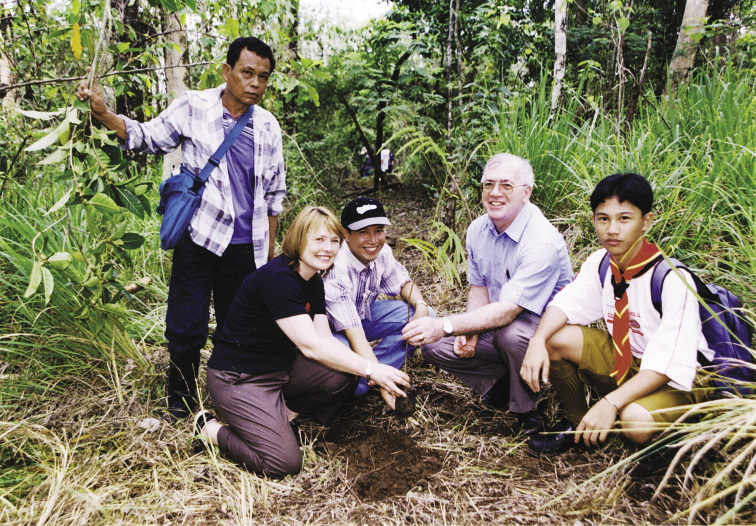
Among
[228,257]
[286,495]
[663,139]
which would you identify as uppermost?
[663,139]

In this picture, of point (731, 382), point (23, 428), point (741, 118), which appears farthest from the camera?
point (741, 118)

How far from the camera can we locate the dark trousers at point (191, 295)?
2303 millimetres

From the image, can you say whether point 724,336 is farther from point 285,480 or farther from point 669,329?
point 285,480

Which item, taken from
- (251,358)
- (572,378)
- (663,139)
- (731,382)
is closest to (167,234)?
(251,358)

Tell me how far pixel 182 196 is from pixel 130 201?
1.11ft

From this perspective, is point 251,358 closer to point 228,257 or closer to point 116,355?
point 228,257

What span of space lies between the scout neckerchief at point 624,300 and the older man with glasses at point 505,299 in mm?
360

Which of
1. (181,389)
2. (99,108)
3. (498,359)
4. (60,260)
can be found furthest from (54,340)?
(498,359)

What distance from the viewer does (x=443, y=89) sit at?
578cm

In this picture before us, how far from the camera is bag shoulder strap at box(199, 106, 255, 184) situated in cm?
230

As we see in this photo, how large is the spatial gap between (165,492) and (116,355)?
958 mm

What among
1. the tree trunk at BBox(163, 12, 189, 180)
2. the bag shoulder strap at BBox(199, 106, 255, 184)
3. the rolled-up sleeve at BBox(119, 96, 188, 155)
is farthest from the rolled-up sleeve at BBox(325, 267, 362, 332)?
the tree trunk at BBox(163, 12, 189, 180)

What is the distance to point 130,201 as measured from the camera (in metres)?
1.88

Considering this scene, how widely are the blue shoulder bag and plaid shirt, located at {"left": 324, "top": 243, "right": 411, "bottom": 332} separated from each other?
0.76m
